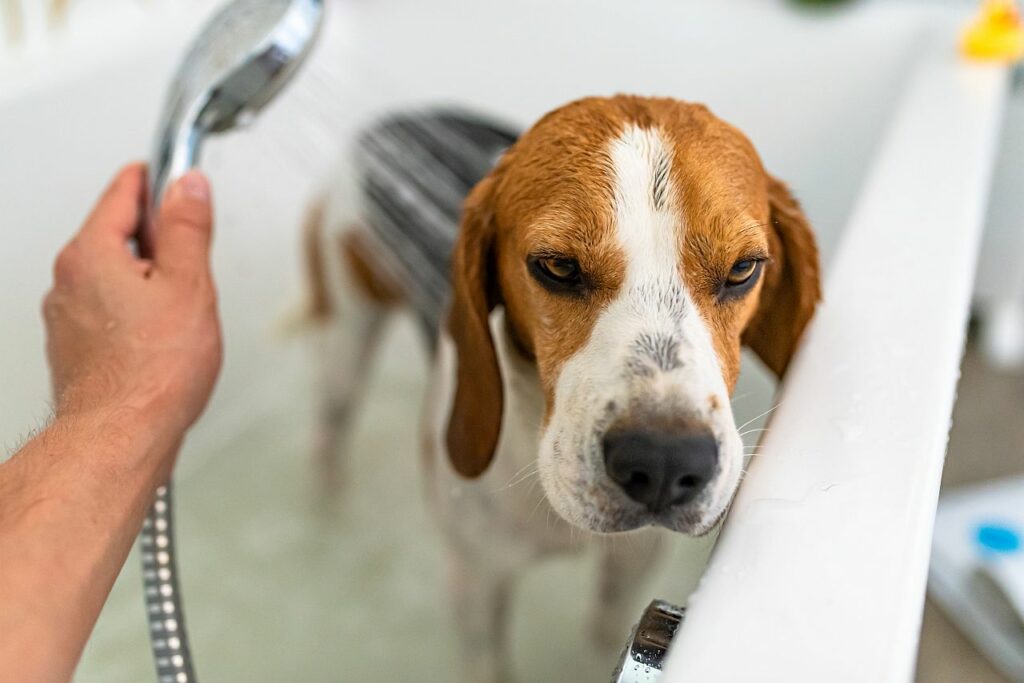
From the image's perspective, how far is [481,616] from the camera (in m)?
1.33

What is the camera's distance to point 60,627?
0.68 meters

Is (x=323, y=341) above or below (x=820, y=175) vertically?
below

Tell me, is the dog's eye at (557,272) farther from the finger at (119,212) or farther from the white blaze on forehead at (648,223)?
the finger at (119,212)

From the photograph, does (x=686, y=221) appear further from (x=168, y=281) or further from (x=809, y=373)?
(x=168, y=281)

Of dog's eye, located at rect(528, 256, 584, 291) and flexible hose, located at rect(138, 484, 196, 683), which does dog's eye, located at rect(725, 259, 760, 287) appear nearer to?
dog's eye, located at rect(528, 256, 584, 291)

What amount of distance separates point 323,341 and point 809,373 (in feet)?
3.82

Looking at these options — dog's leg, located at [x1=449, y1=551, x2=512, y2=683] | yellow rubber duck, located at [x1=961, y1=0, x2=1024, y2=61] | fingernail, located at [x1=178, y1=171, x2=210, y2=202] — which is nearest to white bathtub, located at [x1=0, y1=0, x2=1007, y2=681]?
yellow rubber duck, located at [x1=961, y1=0, x2=1024, y2=61]

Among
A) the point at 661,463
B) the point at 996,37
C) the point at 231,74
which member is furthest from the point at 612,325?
the point at 996,37

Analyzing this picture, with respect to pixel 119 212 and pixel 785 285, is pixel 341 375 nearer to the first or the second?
pixel 119 212

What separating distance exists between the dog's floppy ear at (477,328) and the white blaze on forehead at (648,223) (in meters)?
0.21

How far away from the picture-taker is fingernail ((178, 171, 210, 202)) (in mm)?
1081

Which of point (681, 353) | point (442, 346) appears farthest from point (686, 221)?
point (442, 346)

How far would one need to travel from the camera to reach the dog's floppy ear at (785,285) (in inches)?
37.8

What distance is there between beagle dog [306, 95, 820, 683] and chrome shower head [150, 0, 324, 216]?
352 millimetres
